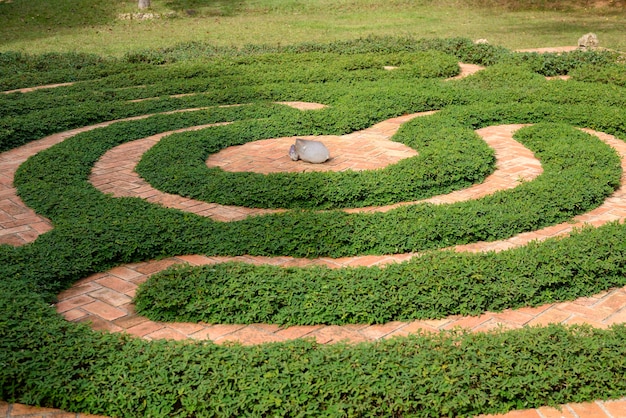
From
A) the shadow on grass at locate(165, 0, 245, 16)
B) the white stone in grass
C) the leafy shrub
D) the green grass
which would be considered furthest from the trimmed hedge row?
the shadow on grass at locate(165, 0, 245, 16)

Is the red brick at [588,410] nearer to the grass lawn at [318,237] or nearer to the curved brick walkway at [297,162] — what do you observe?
the grass lawn at [318,237]

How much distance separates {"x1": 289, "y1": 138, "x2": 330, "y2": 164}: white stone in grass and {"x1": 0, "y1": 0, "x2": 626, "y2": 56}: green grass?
848 centimetres

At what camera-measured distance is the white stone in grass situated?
7281mm

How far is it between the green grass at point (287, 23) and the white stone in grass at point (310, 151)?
8.48 metres

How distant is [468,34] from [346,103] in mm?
7975

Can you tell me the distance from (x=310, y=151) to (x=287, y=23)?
12.1 m

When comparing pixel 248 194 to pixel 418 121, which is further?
pixel 418 121

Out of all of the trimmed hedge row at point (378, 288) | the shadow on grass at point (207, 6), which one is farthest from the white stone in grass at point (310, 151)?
the shadow on grass at point (207, 6)

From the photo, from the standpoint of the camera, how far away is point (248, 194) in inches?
249

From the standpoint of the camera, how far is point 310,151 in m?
7.28

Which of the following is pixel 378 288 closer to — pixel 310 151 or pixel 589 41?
pixel 310 151

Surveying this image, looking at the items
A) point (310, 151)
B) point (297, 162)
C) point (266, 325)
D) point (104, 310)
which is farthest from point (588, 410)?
point (297, 162)

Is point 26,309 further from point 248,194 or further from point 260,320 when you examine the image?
point 248,194

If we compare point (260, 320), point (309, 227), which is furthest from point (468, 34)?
point (260, 320)
